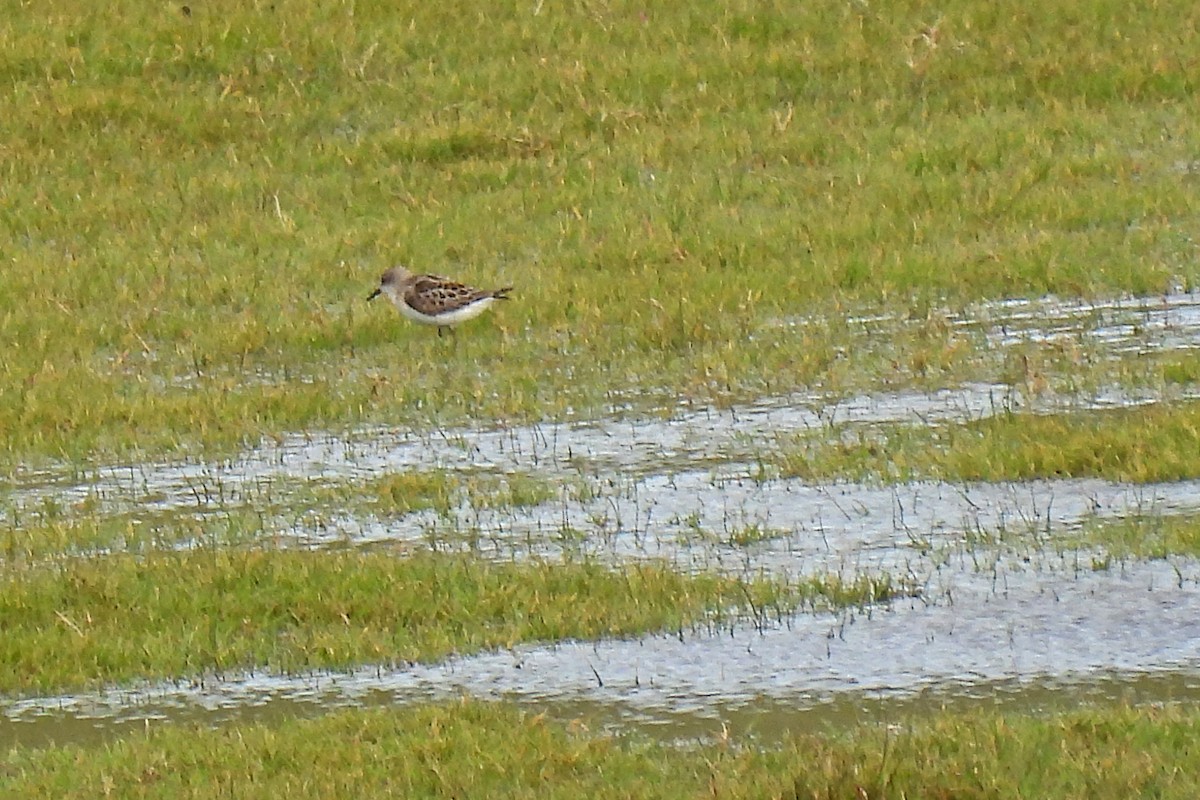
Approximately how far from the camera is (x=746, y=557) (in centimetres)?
845

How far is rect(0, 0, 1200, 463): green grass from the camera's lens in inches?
453

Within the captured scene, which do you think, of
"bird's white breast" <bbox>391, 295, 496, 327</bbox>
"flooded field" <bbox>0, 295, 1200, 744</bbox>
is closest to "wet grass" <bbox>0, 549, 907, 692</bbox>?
"flooded field" <bbox>0, 295, 1200, 744</bbox>

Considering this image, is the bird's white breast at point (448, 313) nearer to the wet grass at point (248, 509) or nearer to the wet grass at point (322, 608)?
the wet grass at point (248, 509)

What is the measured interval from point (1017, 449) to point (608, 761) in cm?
357

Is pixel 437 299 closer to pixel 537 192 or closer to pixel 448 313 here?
pixel 448 313

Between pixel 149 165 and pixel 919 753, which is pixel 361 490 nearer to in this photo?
pixel 919 753

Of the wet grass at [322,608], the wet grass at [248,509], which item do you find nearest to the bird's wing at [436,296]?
the wet grass at [248,509]

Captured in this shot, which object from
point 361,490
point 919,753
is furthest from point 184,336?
point 919,753

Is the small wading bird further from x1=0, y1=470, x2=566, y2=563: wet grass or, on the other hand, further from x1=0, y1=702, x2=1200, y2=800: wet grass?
x1=0, y1=702, x2=1200, y2=800: wet grass

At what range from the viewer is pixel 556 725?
22.1 feet

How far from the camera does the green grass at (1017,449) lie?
361 inches

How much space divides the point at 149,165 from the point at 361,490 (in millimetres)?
6784

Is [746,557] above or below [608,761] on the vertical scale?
below

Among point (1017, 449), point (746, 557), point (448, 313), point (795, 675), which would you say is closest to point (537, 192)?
point (448, 313)
